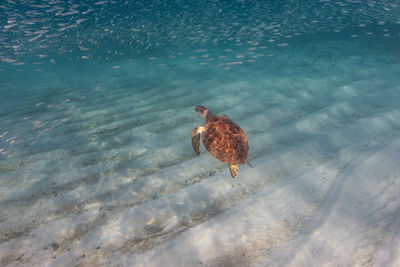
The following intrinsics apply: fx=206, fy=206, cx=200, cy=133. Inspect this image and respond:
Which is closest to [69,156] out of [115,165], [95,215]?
[115,165]

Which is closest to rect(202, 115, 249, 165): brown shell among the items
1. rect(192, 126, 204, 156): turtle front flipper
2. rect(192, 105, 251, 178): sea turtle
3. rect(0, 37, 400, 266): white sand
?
rect(192, 105, 251, 178): sea turtle

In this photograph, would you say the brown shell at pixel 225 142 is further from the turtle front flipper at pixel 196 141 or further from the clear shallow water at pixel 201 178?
the clear shallow water at pixel 201 178

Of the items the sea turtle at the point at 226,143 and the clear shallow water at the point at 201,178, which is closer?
the clear shallow water at the point at 201,178

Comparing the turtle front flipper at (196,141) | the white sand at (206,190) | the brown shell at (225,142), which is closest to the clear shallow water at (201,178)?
the white sand at (206,190)

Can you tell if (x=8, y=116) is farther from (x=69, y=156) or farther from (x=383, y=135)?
(x=383, y=135)

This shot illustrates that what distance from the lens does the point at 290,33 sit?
23094 mm

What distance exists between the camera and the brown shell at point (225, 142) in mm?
2965

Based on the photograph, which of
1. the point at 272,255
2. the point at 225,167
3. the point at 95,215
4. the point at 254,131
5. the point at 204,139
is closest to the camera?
the point at 272,255

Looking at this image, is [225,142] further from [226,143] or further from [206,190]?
[206,190]

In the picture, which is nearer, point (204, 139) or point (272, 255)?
point (272, 255)

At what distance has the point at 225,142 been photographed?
10.0 ft

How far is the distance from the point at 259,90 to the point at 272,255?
667cm

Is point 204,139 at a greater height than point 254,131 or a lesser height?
greater

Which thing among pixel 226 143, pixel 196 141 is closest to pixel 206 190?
pixel 196 141
